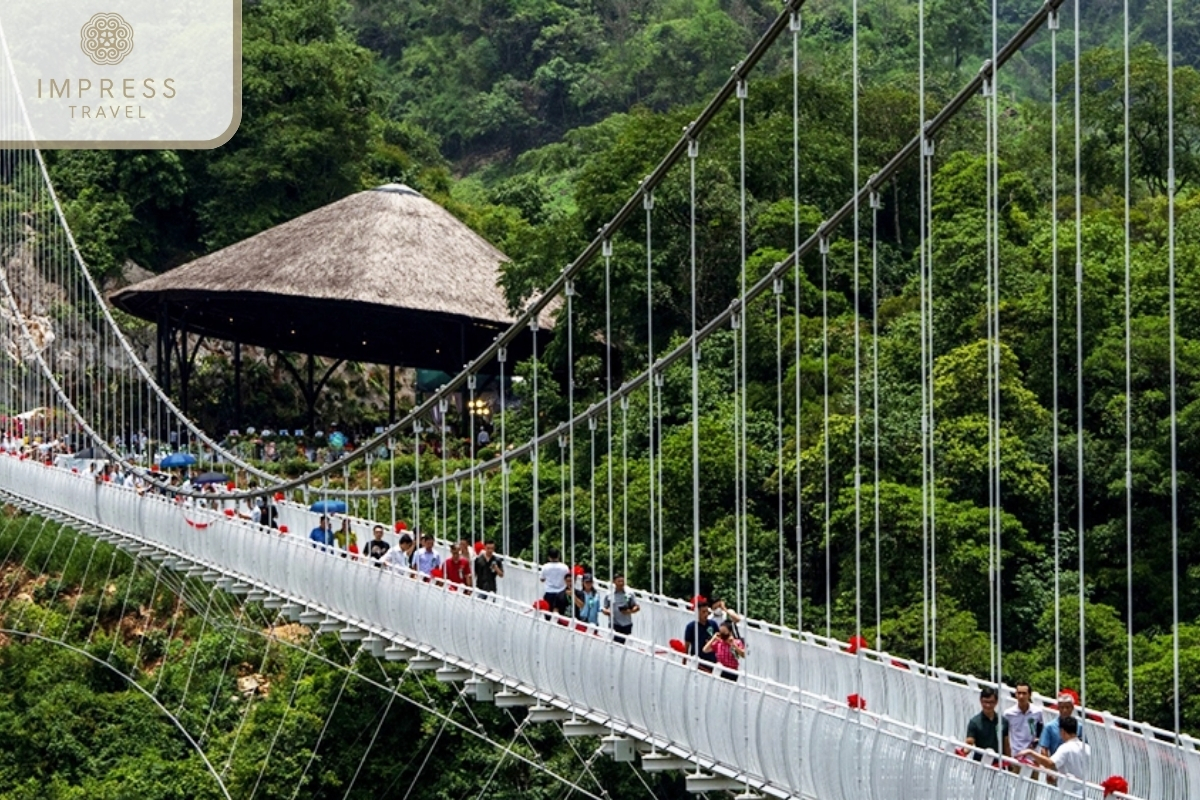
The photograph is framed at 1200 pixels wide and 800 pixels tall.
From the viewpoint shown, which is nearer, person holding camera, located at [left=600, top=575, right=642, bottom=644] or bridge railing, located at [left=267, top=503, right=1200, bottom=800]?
bridge railing, located at [left=267, top=503, right=1200, bottom=800]

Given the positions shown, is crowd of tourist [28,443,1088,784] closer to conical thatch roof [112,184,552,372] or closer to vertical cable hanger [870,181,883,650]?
vertical cable hanger [870,181,883,650]

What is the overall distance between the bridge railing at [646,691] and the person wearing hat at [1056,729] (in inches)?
23.6

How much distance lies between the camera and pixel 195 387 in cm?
6316

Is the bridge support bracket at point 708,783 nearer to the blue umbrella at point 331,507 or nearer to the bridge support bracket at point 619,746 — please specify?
the bridge support bracket at point 619,746

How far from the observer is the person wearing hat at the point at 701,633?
20531 mm

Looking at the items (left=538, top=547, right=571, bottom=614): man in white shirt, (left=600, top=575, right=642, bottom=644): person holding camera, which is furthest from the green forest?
(left=538, top=547, right=571, bottom=614): man in white shirt

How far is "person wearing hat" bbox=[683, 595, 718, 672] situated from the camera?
808 inches

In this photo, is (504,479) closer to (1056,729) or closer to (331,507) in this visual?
(331,507)

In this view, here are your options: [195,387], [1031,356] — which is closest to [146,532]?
[1031,356]

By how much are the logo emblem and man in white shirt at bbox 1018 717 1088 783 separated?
56851mm

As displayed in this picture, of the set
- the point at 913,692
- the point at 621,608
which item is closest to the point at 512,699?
the point at 621,608

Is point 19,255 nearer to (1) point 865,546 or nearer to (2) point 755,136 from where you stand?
(2) point 755,136

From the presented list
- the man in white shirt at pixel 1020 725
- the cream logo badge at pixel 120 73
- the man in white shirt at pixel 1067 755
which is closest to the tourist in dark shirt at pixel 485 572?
the man in white shirt at pixel 1020 725

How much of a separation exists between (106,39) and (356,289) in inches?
847
